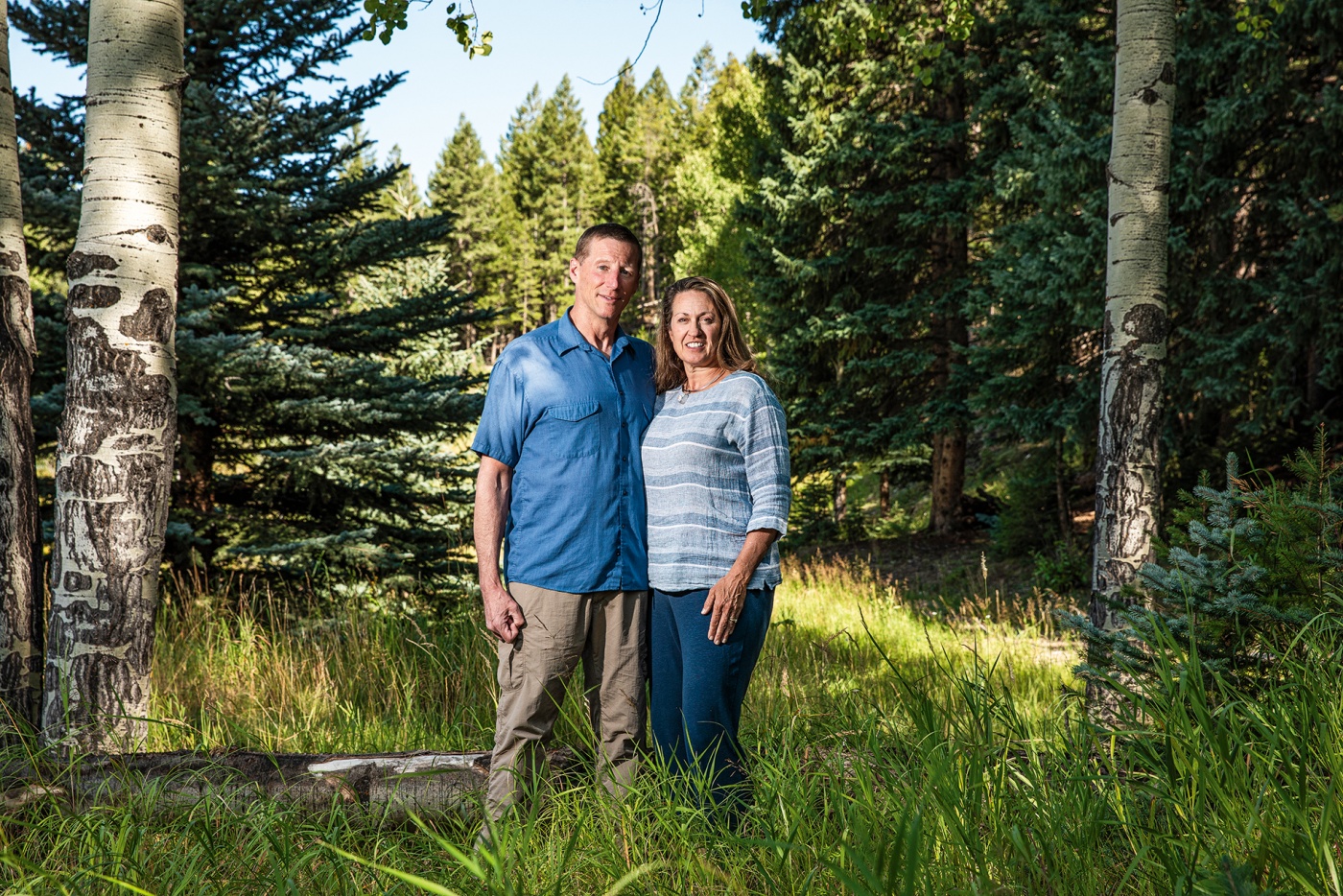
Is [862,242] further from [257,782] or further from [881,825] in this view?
[881,825]

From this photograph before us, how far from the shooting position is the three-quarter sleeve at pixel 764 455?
8.70 feet

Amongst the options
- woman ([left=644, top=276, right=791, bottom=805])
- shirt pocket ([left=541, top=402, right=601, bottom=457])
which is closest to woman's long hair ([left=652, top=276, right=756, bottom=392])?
woman ([left=644, top=276, right=791, bottom=805])

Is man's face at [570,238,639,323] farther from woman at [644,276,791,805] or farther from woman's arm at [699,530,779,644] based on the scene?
→ woman's arm at [699,530,779,644]

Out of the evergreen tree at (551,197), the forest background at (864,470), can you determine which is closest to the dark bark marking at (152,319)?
the forest background at (864,470)

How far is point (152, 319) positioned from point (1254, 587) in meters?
3.98

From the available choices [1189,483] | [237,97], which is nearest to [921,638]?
[1189,483]

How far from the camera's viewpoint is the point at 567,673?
285cm

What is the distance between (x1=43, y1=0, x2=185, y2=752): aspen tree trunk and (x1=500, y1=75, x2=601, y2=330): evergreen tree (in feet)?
116

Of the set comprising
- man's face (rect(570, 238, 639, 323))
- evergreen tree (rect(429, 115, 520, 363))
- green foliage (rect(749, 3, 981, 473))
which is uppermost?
evergreen tree (rect(429, 115, 520, 363))

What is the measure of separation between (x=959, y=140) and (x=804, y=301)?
2944 mm

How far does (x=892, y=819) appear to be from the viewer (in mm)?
2000

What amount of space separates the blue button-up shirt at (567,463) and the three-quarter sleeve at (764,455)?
391 millimetres

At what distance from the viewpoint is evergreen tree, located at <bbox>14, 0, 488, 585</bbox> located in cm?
626

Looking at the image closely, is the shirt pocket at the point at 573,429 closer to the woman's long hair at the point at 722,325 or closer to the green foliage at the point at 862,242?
the woman's long hair at the point at 722,325
